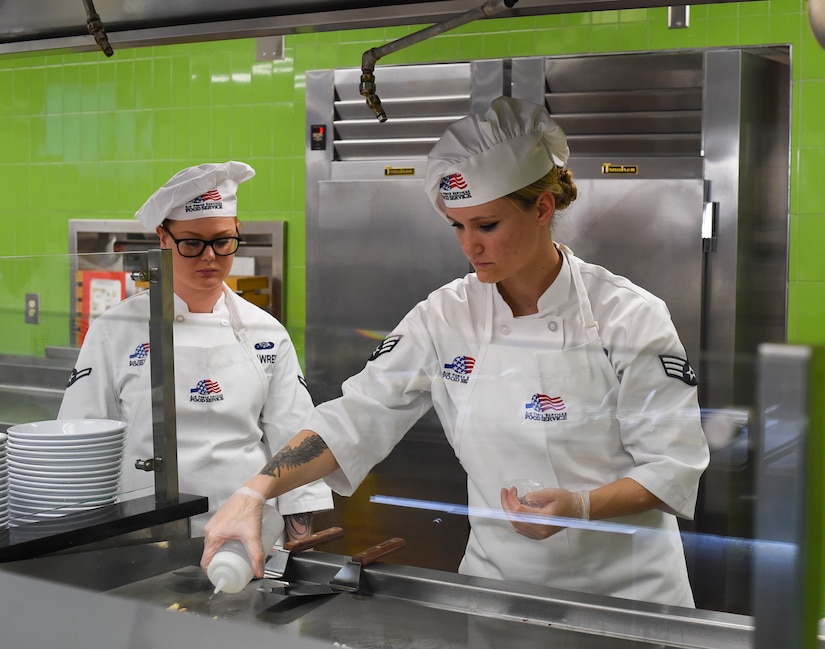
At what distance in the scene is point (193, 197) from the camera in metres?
2.25

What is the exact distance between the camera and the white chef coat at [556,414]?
121 centimetres

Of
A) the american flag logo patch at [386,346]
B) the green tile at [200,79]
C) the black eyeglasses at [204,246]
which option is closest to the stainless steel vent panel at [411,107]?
the green tile at [200,79]

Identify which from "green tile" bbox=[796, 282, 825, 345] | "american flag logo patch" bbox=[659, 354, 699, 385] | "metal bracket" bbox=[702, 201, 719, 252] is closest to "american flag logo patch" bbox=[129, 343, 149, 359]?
"american flag logo patch" bbox=[659, 354, 699, 385]

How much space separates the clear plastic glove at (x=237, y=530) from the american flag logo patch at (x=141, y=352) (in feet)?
0.95

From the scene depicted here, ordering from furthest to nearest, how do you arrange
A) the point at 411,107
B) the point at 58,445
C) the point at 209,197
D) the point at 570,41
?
1. the point at 570,41
2. the point at 411,107
3. the point at 209,197
4. the point at 58,445

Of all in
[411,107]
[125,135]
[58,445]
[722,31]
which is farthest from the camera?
[125,135]

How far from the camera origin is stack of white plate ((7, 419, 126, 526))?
134 cm

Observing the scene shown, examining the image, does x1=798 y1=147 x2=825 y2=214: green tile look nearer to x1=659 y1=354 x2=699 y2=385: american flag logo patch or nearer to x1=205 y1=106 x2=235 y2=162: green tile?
x1=659 y1=354 x2=699 y2=385: american flag logo patch

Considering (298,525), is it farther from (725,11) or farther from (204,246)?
(725,11)

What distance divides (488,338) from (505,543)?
0.36 m

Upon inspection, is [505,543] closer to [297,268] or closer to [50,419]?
[50,419]

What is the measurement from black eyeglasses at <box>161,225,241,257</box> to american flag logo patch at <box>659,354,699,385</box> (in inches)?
42.8

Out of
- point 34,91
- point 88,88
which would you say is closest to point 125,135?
point 88,88

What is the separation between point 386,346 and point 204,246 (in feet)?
2.31
